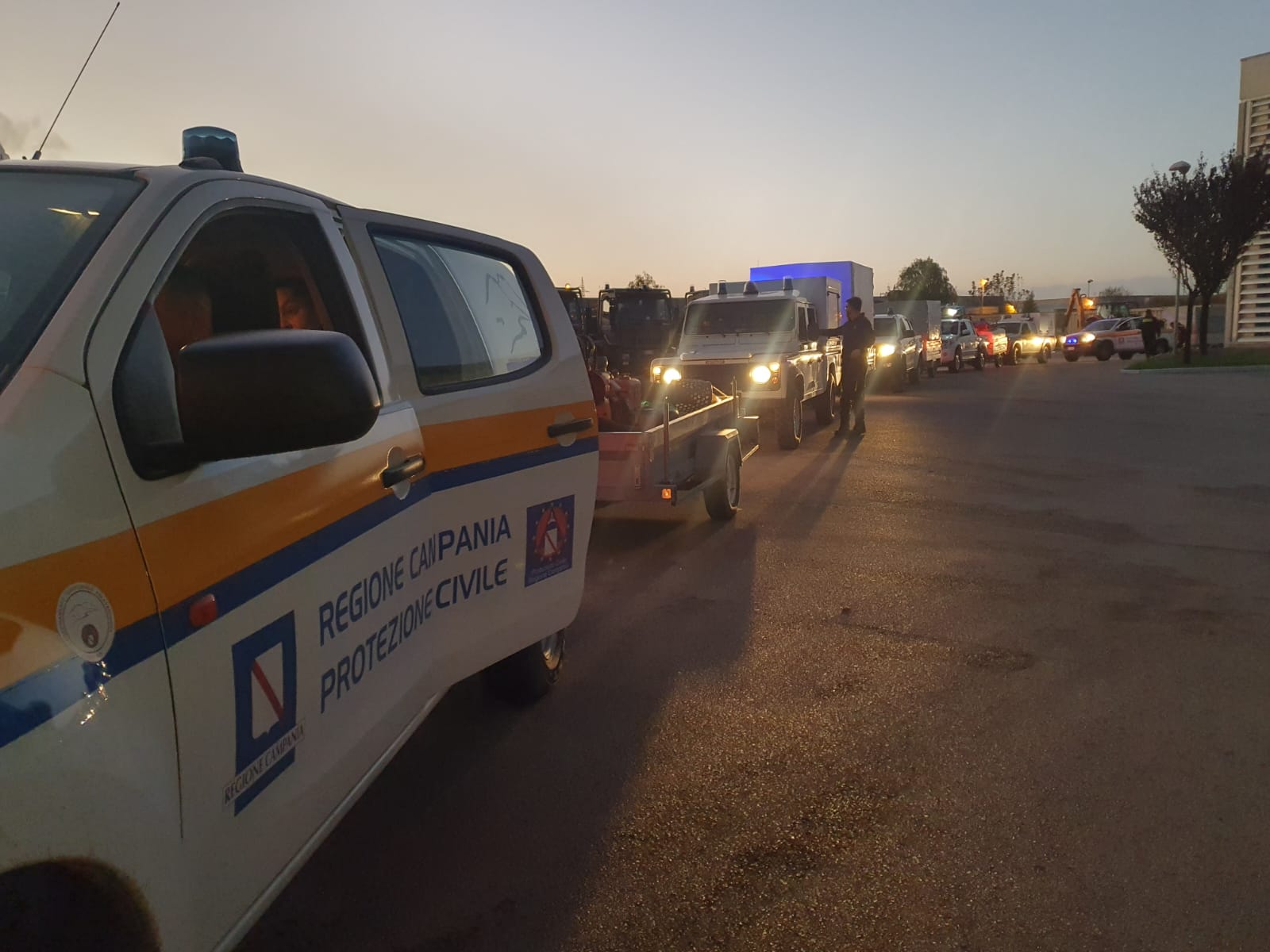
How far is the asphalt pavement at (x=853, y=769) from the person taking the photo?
3025mm

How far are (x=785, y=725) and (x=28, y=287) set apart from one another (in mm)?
3315

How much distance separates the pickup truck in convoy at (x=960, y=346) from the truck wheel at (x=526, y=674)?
103 ft

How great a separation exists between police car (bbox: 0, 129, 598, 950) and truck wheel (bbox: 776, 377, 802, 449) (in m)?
10.1

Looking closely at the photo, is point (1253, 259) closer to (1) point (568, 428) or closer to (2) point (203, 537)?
(1) point (568, 428)

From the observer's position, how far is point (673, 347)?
14.6m

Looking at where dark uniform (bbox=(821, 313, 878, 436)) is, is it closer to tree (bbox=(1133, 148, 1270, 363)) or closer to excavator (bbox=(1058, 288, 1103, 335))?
tree (bbox=(1133, 148, 1270, 363))

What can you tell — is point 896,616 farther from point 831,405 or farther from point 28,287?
point 831,405

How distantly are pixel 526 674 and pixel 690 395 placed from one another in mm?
4680

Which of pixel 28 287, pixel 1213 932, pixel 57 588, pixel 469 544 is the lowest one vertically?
pixel 1213 932

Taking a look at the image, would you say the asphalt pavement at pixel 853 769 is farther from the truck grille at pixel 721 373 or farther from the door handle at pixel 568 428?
the truck grille at pixel 721 373

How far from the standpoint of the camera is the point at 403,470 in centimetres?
292

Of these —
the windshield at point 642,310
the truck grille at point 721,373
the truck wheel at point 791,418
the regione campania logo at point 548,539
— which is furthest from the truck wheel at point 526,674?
the windshield at point 642,310

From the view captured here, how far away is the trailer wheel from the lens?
857cm

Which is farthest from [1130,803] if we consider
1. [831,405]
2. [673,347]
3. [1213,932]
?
[831,405]
